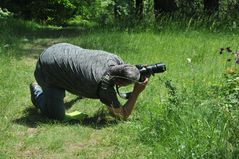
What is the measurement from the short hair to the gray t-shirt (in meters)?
0.11

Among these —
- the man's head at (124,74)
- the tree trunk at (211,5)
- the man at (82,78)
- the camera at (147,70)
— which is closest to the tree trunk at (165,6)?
the tree trunk at (211,5)

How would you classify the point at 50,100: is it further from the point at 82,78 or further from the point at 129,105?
the point at 129,105

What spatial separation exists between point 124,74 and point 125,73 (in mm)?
15

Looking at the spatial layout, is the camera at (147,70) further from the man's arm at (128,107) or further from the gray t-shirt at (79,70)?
the gray t-shirt at (79,70)

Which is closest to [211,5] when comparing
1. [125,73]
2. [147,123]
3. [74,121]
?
[74,121]

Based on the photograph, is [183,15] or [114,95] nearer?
[114,95]

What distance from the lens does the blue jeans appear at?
5934 millimetres

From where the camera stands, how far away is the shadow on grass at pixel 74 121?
5.84m

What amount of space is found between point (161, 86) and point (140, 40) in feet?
12.4

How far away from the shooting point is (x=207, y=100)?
509cm

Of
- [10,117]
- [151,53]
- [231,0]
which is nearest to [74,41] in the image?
[151,53]

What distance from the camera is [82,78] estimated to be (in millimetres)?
5781

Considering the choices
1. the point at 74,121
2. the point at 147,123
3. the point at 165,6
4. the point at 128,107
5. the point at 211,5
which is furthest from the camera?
the point at 211,5

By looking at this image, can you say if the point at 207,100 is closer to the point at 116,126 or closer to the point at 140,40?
the point at 116,126
